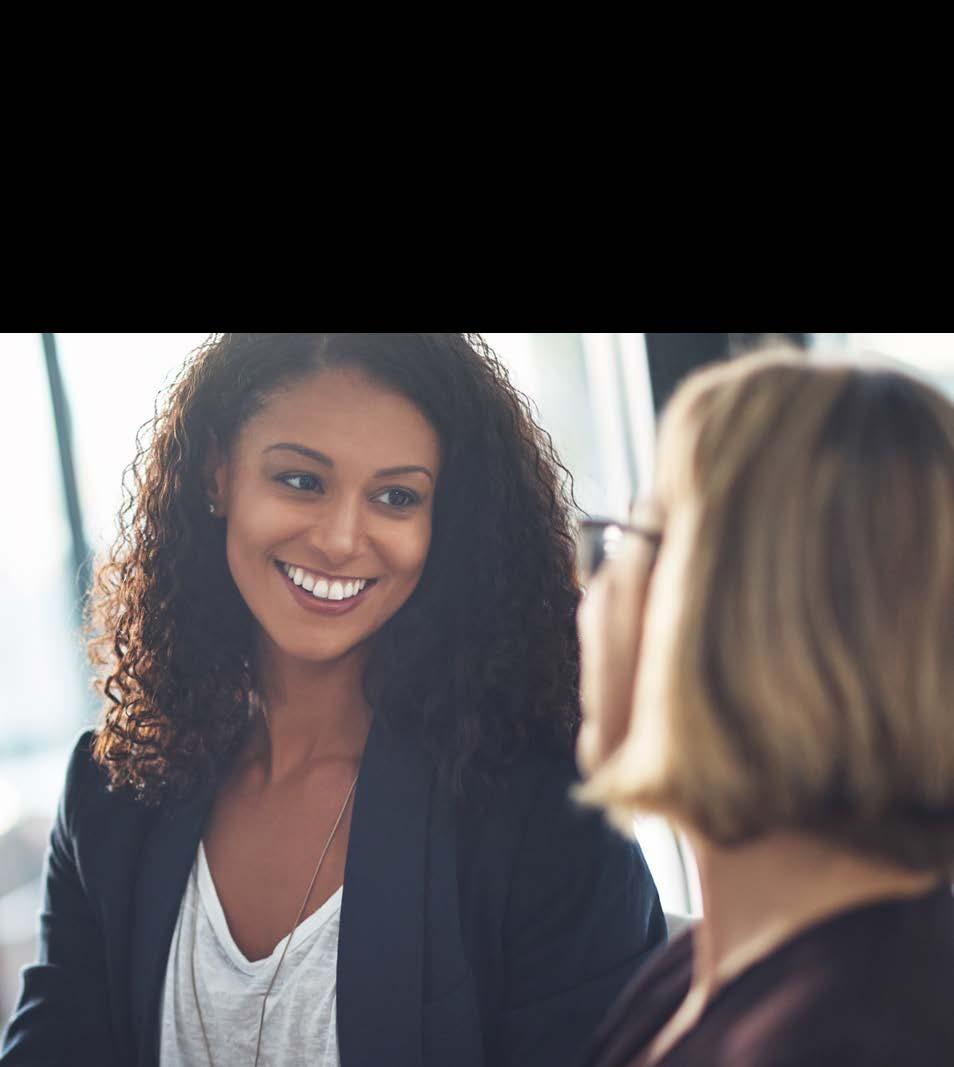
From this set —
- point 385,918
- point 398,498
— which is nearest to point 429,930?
point 385,918

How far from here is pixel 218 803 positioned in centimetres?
157

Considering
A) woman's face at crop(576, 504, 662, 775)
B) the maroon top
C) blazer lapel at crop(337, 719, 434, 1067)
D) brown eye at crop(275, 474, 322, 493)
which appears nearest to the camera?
the maroon top

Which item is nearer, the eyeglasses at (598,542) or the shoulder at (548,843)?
the eyeglasses at (598,542)

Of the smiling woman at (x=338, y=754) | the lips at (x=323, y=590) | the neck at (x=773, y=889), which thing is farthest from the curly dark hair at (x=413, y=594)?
the neck at (x=773, y=889)

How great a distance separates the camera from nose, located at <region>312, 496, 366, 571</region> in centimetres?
138

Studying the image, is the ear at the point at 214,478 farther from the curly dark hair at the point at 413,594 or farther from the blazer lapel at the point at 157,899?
the blazer lapel at the point at 157,899

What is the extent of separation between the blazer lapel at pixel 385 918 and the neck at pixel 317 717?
12cm

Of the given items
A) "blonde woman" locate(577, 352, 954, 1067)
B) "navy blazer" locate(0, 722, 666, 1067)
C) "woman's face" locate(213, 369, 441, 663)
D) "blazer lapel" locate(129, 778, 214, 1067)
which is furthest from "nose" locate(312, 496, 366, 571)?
"blonde woman" locate(577, 352, 954, 1067)

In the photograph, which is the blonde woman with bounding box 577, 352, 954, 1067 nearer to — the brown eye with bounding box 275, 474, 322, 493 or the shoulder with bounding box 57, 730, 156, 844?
the brown eye with bounding box 275, 474, 322, 493

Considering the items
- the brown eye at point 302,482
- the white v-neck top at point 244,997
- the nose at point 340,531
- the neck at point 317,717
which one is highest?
the brown eye at point 302,482

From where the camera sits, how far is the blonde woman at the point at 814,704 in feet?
2.34

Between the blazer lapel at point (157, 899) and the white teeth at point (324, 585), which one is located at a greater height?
the white teeth at point (324, 585)

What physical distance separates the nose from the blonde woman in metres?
0.65

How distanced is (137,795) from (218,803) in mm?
110
